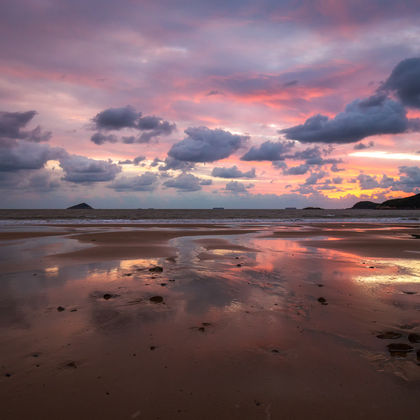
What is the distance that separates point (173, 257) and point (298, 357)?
9.13m

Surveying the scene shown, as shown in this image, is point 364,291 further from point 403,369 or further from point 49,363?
point 49,363

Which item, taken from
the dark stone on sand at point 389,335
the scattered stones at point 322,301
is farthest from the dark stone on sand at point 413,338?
the scattered stones at point 322,301

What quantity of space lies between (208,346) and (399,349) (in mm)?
3038

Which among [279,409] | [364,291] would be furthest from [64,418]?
[364,291]

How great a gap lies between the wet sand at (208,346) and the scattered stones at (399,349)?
0.09ft

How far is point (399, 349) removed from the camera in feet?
14.5

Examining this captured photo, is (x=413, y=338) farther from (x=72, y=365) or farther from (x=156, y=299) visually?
(x=72, y=365)

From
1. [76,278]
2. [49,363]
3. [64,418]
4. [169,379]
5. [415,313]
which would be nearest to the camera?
[64,418]

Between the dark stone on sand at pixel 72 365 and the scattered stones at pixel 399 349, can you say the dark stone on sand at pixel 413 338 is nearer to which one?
the scattered stones at pixel 399 349

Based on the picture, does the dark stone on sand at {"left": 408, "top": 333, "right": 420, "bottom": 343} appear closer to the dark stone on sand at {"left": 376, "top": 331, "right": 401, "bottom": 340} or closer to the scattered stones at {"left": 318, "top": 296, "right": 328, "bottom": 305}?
the dark stone on sand at {"left": 376, "top": 331, "right": 401, "bottom": 340}

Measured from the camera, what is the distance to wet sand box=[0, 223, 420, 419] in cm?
321

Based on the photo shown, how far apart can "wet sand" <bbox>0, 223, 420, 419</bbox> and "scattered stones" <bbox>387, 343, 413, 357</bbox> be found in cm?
3

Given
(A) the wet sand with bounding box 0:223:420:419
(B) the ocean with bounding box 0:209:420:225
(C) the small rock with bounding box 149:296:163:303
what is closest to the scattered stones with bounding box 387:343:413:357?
(A) the wet sand with bounding box 0:223:420:419

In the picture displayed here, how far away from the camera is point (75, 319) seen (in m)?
5.53
